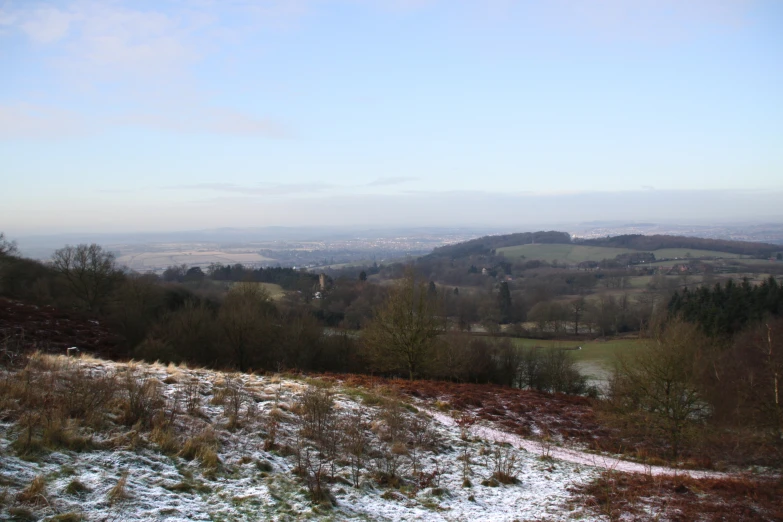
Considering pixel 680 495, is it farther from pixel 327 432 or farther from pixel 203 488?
pixel 203 488

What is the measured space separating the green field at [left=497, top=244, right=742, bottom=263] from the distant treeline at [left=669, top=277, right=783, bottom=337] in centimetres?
7628

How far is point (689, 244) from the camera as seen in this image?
143375 mm

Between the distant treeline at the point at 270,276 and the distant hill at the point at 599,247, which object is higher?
the distant hill at the point at 599,247

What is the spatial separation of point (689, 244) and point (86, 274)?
16160cm

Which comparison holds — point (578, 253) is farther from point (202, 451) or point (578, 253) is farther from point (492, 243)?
point (202, 451)

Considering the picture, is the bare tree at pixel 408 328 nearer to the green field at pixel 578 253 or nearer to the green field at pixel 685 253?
the green field at pixel 578 253

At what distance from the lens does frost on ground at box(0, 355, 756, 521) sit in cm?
572

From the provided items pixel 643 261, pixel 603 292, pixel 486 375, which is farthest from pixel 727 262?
pixel 486 375

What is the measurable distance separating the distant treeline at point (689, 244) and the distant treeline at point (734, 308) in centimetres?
8173

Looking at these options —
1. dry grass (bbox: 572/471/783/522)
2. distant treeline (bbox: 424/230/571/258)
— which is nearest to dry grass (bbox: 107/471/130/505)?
dry grass (bbox: 572/471/783/522)

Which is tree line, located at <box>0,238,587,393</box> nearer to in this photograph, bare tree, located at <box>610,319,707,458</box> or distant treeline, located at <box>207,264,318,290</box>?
bare tree, located at <box>610,319,707,458</box>

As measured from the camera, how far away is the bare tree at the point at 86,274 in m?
37.5

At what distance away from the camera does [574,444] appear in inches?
536

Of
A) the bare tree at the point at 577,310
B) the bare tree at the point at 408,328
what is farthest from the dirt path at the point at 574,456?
the bare tree at the point at 577,310
